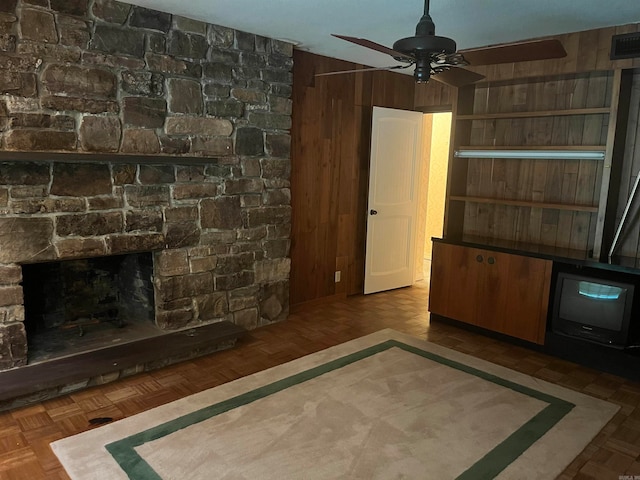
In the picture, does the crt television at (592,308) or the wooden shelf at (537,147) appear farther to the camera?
the wooden shelf at (537,147)

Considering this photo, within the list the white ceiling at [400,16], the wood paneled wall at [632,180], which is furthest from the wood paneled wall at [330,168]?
the wood paneled wall at [632,180]

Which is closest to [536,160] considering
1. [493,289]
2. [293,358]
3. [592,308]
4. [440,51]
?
[493,289]

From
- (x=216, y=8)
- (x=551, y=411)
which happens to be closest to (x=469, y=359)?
(x=551, y=411)

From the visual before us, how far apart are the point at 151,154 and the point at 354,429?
2.20 metres

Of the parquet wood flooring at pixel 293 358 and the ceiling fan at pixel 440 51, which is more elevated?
the ceiling fan at pixel 440 51

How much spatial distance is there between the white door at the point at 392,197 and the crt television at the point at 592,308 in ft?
6.50

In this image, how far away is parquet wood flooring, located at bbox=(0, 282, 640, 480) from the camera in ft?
7.72

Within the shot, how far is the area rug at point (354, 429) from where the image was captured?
2.27 meters

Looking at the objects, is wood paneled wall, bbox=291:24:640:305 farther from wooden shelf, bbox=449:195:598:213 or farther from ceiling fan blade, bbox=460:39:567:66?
ceiling fan blade, bbox=460:39:567:66

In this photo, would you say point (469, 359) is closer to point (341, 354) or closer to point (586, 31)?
point (341, 354)

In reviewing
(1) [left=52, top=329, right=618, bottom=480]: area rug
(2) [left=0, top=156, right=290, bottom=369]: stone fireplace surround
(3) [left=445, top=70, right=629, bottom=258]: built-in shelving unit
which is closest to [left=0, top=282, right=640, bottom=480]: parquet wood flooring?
(1) [left=52, top=329, right=618, bottom=480]: area rug

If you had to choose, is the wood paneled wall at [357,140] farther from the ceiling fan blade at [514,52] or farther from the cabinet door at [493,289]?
the ceiling fan blade at [514,52]

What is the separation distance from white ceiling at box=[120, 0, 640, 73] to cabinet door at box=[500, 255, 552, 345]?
1.70 metres

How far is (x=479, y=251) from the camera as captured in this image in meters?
4.01
